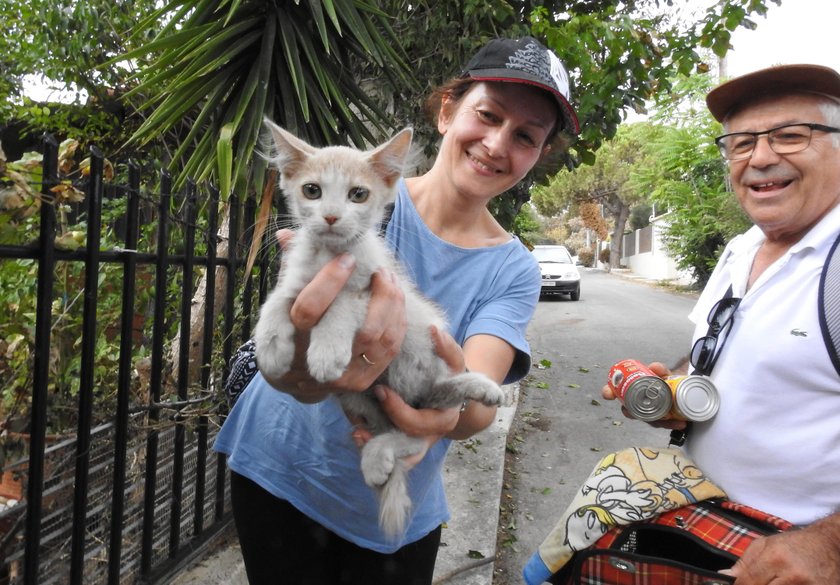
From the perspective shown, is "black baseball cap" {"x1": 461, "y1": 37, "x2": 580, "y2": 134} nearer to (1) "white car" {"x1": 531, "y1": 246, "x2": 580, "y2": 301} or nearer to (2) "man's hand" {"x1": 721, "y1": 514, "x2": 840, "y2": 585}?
(2) "man's hand" {"x1": 721, "y1": 514, "x2": 840, "y2": 585}

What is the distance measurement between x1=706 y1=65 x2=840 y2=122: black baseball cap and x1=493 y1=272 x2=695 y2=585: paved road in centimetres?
312

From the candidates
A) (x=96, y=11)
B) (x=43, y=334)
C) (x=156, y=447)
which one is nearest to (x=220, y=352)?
(x=156, y=447)

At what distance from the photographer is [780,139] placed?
2213 mm

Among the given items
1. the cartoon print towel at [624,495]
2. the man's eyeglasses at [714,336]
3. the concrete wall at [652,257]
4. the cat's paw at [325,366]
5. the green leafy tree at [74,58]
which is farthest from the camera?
the concrete wall at [652,257]

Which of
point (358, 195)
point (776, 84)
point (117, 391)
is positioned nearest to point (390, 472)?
point (358, 195)

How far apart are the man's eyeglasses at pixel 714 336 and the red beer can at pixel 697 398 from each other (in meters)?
0.08

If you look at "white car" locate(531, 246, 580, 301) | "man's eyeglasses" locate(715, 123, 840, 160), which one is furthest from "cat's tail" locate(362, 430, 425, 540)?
"white car" locate(531, 246, 580, 301)

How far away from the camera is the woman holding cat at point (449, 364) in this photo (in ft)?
6.02

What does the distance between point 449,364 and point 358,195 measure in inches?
23.6

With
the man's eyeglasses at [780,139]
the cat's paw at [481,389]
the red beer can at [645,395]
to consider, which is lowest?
the red beer can at [645,395]

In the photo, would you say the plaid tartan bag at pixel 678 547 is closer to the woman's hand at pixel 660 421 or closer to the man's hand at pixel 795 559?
the man's hand at pixel 795 559

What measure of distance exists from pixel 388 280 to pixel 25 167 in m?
1.36

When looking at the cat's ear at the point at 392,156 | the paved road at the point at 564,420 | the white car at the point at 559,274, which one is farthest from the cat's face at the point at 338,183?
the white car at the point at 559,274

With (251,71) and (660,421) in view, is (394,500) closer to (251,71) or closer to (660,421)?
(660,421)
